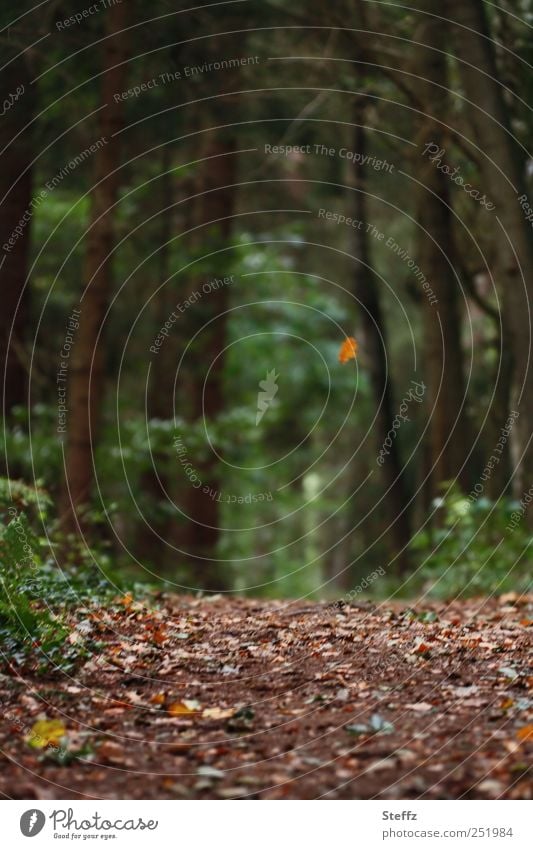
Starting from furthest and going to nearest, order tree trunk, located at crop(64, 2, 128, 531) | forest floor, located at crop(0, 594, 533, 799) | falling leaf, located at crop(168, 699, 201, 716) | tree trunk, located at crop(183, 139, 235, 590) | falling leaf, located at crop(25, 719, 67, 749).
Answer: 1. tree trunk, located at crop(183, 139, 235, 590)
2. tree trunk, located at crop(64, 2, 128, 531)
3. falling leaf, located at crop(168, 699, 201, 716)
4. falling leaf, located at crop(25, 719, 67, 749)
5. forest floor, located at crop(0, 594, 533, 799)

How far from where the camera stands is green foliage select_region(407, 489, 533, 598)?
10.4m

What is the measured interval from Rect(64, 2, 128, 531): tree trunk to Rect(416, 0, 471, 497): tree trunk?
438 centimetres

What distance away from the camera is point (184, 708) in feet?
18.4

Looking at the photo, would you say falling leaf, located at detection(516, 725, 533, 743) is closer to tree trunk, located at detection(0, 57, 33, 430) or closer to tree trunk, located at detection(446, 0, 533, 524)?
tree trunk, located at detection(446, 0, 533, 524)

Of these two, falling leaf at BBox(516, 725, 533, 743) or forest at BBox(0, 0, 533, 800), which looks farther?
forest at BBox(0, 0, 533, 800)

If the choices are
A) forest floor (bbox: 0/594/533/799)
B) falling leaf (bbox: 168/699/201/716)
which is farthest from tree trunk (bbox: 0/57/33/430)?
falling leaf (bbox: 168/699/201/716)

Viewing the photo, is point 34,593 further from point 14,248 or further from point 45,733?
point 14,248

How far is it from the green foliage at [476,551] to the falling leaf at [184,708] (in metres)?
4.87

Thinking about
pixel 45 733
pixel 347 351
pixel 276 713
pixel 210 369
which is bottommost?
pixel 45 733

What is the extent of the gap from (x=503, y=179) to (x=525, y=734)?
6489mm

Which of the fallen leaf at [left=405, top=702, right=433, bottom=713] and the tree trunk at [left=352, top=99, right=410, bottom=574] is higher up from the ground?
the tree trunk at [left=352, top=99, right=410, bottom=574]

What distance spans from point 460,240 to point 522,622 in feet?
28.1

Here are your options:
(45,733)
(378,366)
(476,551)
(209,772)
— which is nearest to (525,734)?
(209,772)
